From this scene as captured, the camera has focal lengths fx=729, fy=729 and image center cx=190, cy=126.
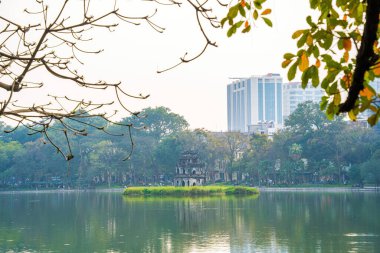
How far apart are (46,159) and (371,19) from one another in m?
79.1

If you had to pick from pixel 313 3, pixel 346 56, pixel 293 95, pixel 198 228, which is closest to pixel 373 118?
pixel 346 56

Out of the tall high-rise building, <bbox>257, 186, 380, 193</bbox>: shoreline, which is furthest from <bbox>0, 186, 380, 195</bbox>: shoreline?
the tall high-rise building

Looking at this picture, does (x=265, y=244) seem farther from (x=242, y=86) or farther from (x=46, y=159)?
(x=242, y=86)

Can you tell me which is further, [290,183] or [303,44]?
[290,183]

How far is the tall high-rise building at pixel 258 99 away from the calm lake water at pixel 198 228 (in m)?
116

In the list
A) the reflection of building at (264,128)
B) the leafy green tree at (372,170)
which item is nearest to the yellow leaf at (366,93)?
the leafy green tree at (372,170)

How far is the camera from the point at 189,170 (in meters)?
70.8

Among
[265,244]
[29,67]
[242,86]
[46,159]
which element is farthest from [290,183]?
[242,86]

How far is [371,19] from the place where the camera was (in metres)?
2.73

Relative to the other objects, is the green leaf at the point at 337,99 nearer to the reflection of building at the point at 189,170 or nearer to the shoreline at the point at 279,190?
the shoreline at the point at 279,190

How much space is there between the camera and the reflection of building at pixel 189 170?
7062 cm

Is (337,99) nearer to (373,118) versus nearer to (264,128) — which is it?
(373,118)

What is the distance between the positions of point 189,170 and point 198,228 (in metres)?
38.7

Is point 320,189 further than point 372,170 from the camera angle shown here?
Yes
